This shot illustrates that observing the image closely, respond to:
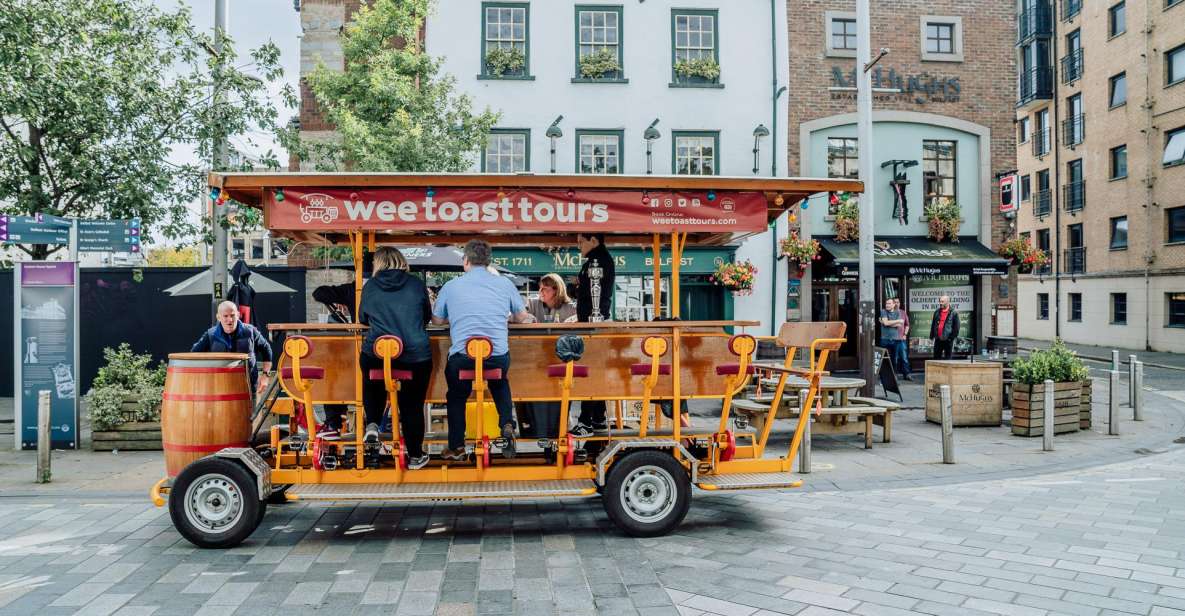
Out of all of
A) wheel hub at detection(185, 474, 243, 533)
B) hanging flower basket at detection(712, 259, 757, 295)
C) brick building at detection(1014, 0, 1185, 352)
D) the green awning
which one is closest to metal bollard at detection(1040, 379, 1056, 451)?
the green awning

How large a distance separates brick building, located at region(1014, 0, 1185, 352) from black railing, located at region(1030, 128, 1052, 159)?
5 cm

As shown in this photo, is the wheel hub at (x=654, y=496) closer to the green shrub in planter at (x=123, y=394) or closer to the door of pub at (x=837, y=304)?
the green shrub in planter at (x=123, y=394)

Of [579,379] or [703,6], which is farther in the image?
[703,6]

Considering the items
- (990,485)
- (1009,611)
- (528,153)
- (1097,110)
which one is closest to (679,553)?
(1009,611)

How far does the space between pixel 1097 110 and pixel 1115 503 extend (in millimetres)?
31441

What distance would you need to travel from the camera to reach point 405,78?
48.7 feet

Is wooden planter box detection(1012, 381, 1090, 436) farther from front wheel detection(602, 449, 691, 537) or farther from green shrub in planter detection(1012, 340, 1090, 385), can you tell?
front wheel detection(602, 449, 691, 537)

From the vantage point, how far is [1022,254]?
19.2 meters

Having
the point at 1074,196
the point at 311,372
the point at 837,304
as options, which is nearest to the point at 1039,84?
the point at 1074,196

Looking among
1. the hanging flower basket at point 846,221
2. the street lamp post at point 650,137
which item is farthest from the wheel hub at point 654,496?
the hanging flower basket at point 846,221

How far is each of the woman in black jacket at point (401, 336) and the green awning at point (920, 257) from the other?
13852 mm

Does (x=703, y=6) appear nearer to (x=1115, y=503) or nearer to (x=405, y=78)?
(x=405, y=78)

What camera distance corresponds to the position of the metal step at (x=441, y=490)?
5812 mm

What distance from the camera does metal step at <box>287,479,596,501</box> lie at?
5.81 m
